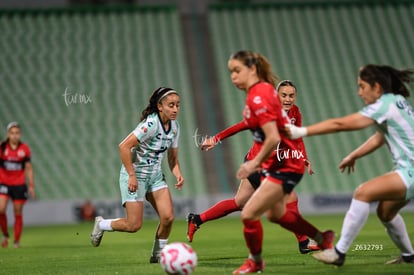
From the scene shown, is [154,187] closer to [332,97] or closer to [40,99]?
[40,99]

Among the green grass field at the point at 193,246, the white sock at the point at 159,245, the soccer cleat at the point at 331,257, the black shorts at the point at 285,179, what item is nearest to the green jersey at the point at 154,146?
the white sock at the point at 159,245

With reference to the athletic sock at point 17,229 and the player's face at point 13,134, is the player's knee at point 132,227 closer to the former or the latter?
the athletic sock at point 17,229

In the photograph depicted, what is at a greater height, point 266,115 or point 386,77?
point 386,77

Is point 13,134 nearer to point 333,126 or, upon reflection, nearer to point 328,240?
point 328,240

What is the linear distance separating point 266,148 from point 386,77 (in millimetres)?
1308

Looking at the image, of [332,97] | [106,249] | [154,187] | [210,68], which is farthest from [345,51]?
[154,187]

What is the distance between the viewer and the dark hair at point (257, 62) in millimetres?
6758

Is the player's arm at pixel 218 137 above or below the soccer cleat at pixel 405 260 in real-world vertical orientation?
above

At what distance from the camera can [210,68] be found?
24.5 m

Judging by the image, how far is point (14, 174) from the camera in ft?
43.1

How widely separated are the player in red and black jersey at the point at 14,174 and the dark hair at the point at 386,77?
24.8 ft

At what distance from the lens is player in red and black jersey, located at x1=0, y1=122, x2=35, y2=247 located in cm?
1287

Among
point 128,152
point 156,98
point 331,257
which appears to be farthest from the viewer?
point 156,98

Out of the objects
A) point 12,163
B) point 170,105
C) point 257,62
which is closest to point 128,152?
point 170,105
